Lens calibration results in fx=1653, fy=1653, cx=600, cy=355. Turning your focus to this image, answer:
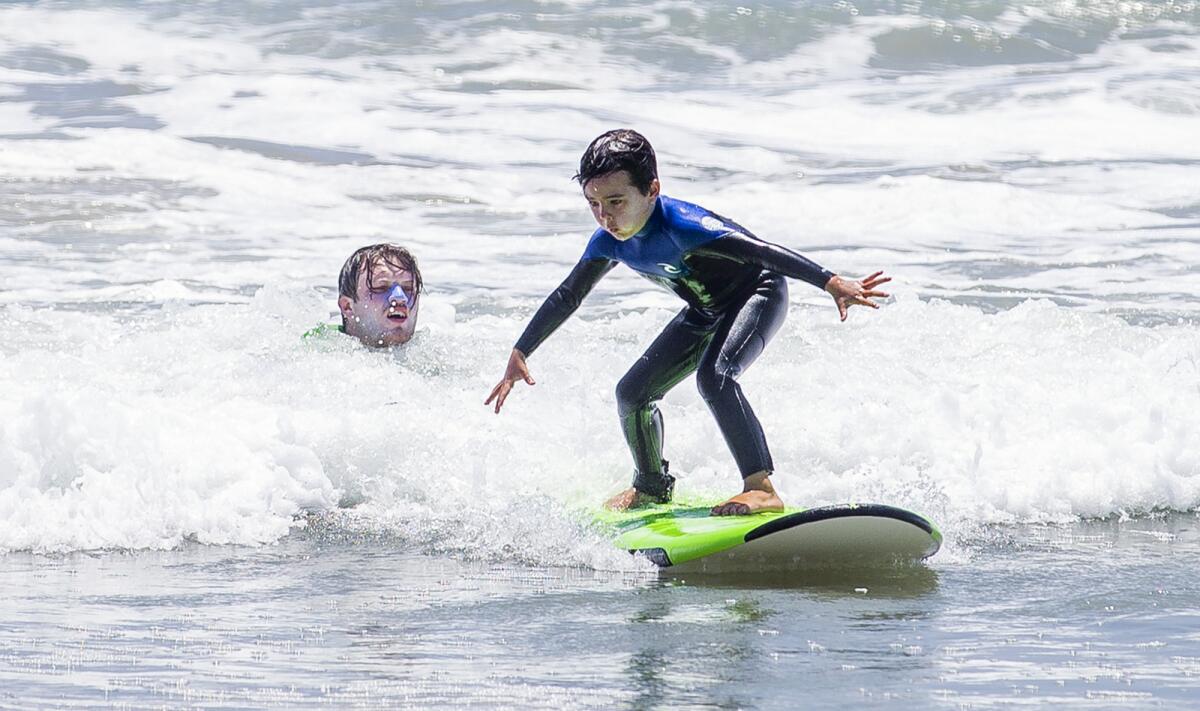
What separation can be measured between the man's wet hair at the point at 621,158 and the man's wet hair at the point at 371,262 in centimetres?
329

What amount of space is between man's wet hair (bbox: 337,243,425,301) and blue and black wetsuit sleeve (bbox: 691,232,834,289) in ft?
10.9

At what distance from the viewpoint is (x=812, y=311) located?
10602mm

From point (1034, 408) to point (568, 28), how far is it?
1342cm

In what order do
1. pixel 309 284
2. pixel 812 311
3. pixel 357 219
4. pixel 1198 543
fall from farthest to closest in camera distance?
pixel 357 219, pixel 309 284, pixel 812 311, pixel 1198 543

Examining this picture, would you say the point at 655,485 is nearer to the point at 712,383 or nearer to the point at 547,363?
the point at 712,383

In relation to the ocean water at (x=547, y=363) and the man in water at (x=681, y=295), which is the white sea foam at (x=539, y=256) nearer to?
the ocean water at (x=547, y=363)

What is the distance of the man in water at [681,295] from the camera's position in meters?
5.59

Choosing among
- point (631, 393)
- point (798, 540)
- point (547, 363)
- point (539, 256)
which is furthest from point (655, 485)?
point (539, 256)

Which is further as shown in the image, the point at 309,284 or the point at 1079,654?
the point at 309,284

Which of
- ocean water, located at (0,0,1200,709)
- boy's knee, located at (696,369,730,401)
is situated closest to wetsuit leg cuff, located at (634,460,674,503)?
ocean water, located at (0,0,1200,709)

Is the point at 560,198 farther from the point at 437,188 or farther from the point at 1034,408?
the point at 1034,408

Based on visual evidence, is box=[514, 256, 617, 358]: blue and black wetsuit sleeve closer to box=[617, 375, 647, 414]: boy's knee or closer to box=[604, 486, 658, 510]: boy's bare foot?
box=[617, 375, 647, 414]: boy's knee

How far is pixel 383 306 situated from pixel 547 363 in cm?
94

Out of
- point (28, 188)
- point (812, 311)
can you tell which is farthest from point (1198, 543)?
point (28, 188)
